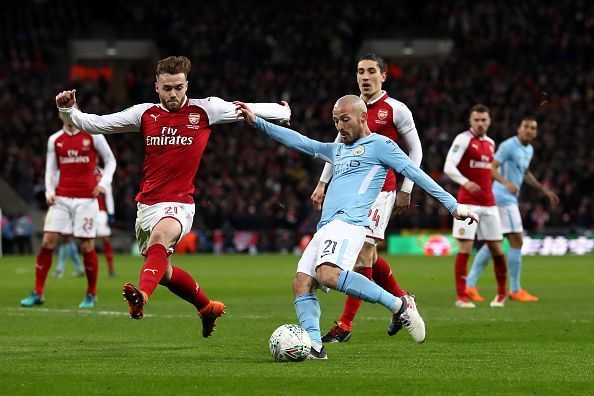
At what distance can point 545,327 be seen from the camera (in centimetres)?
1189

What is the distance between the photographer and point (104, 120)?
31.3ft

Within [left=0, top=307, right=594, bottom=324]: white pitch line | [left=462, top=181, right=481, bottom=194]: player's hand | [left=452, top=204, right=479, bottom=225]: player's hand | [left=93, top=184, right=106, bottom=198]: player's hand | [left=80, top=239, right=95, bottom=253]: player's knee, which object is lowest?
[left=0, top=307, right=594, bottom=324]: white pitch line

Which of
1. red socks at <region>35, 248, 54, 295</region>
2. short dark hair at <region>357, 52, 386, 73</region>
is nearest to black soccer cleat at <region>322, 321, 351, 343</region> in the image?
short dark hair at <region>357, 52, 386, 73</region>

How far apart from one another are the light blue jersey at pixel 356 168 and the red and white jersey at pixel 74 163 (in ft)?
20.2

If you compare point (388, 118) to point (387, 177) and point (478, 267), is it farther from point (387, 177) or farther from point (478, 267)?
point (478, 267)

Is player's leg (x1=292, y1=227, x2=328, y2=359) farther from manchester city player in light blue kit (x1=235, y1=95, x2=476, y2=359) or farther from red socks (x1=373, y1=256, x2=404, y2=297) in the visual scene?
red socks (x1=373, y1=256, x2=404, y2=297)

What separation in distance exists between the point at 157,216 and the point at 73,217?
559cm

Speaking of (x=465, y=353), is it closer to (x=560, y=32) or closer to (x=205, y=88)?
(x=205, y=88)

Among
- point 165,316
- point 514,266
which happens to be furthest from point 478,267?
point 165,316

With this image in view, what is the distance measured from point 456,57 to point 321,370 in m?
35.9

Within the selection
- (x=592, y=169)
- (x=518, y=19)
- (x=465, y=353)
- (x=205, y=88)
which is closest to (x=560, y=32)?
(x=518, y=19)

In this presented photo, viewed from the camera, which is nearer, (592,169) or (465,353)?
(465,353)

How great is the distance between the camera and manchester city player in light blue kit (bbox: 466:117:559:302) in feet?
53.6

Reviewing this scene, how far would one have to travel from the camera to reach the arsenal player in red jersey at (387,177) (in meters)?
10.5
